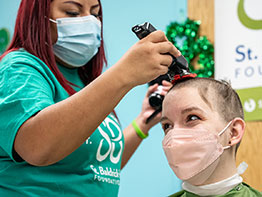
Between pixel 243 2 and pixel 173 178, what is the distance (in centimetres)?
109

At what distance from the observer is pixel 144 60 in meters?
1.01

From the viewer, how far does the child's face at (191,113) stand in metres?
1.31

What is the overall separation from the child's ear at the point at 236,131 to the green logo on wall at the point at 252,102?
668 mm

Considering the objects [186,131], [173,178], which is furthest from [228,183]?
[173,178]

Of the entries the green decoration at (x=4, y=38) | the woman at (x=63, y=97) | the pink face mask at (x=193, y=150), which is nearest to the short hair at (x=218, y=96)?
the pink face mask at (x=193, y=150)

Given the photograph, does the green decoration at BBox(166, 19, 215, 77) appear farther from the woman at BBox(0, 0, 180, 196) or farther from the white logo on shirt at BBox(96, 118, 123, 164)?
the white logo on shirt at BBox(96, 118, 123, 164)

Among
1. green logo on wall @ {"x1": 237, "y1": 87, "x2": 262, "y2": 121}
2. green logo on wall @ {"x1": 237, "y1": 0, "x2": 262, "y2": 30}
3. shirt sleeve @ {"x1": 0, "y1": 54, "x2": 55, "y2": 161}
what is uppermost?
shirt sleeve @ {"x1": 0, "y1": 54, "x2": 55, "y2": 161}

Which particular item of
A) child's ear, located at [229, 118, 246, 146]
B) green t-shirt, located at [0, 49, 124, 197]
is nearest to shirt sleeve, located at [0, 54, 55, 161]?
green t-shirt, located at [0, 49, 124, 197]

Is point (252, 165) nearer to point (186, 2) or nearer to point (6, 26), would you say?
point (186, 2)

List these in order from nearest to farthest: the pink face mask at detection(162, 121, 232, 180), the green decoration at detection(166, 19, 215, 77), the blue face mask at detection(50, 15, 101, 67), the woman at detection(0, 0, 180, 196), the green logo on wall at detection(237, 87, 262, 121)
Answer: the woman at detection(0, 0, 180, 196)
the pink face mask at detection(162, 121, 232, 180)
the blue face mask at detection(50, 15, 101, 67)
the green logo on wall at detection(237, 87, 262, 121)
the green decoration at detection(166, 19, 215, 77)

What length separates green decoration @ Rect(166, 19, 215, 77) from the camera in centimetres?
220

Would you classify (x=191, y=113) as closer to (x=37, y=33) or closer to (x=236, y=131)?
(x=236, y=131)

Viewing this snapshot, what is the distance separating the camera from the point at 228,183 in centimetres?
129

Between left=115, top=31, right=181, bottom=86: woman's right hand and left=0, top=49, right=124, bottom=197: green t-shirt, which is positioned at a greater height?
left=115, top=31, right=181, bottom=86: woman's right hand
